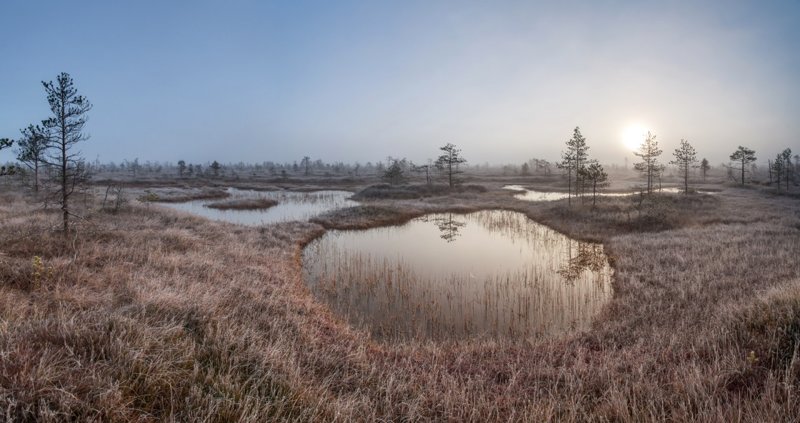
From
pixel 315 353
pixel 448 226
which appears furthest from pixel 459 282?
pixel 448 226

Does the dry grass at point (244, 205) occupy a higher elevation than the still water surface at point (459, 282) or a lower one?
higher

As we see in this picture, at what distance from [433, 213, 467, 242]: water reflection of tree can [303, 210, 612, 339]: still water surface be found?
1.25 feet

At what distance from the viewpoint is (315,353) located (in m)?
7.27

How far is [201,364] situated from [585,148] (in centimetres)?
4824

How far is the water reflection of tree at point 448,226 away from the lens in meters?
25.5

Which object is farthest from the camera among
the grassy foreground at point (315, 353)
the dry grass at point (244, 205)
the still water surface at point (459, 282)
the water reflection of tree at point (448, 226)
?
the dry grass at point (244, 205)

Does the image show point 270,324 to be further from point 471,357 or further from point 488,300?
point 488,300

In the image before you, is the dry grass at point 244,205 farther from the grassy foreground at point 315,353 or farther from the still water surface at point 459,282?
the grassy foreground at point 315,353

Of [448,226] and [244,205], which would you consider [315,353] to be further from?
[244,205]

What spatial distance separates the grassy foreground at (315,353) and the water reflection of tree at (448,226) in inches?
496

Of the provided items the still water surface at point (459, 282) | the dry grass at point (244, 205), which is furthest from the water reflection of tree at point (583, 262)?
the dry grass at point (244, 205)

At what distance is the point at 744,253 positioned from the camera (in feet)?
51.6

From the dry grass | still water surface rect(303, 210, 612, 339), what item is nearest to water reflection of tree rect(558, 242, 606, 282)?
still water surface rect(303, 210, 612, 339)

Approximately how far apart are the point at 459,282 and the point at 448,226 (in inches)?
589
